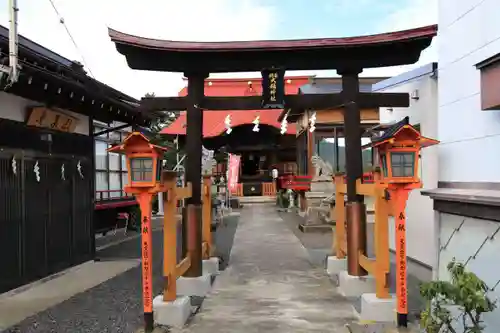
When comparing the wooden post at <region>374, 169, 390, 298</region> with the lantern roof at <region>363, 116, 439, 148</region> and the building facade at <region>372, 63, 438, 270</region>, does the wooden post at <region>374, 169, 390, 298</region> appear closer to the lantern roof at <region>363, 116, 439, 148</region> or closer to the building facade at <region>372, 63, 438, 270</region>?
the lantern roof at <region>363, 116, 439, 148</region>

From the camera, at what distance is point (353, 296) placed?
752 cm

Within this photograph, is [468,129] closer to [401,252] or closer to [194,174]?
[401,252]

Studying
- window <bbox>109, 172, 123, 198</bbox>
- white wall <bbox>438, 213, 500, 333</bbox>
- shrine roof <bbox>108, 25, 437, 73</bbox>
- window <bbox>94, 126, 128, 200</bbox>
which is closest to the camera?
white wall <bbox>438, 213, 500, 333</bbox>

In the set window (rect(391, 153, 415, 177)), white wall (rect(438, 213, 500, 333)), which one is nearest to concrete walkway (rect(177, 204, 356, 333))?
white wall (rect(438, 213, 500, 333))

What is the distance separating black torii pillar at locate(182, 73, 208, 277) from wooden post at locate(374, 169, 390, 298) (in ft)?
10.3

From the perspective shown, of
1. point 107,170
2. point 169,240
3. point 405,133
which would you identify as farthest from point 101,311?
point 107,170

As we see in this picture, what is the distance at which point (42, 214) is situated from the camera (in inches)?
352

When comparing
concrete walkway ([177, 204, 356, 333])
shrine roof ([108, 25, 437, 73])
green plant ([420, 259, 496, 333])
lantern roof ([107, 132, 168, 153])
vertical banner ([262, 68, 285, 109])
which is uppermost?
shrine roof ([108, 25, 437, 73])

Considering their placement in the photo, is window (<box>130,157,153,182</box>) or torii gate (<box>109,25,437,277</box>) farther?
torii gate (<box>109,25,437,277</box>)

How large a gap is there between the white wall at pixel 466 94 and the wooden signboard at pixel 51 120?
7052 millimetres

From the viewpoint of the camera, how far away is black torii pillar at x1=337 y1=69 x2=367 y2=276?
7691 mm

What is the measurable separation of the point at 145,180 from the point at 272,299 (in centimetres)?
323

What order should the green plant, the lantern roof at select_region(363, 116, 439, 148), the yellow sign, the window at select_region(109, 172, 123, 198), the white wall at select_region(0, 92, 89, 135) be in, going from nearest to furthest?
the green plant < the lantern roof at select_region(363, 116, 439, 148) < the white wall at select_region(0, 92, 89, 135) < the yellow sign < the window at select_region(109, 172, 123, 198)

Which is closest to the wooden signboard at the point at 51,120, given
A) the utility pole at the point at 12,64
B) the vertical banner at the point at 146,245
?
the utility pole at the point at 12,64
